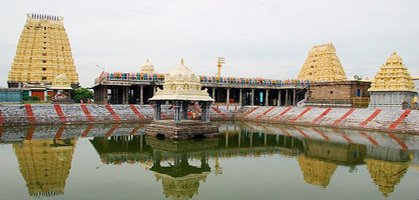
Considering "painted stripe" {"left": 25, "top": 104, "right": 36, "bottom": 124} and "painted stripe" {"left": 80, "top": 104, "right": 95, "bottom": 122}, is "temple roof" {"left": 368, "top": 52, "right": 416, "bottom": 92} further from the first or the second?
"painted stripe" {"left": 25, "top": 104, "right": 36, "bottom": 124}

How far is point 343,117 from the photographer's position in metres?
31.9

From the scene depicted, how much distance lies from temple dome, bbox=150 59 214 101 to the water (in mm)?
2942

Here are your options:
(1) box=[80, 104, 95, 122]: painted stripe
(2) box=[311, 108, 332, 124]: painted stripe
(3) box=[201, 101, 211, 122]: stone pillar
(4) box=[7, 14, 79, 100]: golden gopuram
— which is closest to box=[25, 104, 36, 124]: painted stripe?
(1) box=[80, 104, 95, 122]: painted stripe

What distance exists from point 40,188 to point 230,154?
31.3 ft

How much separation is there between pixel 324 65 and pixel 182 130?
41424 millimetres

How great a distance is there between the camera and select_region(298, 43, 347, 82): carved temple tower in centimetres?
5609

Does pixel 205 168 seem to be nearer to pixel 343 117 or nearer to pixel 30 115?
pixel 343 117

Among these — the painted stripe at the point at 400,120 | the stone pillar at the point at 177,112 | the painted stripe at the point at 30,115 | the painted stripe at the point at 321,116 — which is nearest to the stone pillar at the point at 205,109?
the stone pillar at the point at 177,112

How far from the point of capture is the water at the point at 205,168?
1089 centimetres

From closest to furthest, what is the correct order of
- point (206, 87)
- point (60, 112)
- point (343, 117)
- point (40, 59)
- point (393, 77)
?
point (60, 112) < point (343, 117) < point (393, 77) < point (206, 87) < point (40, 59)

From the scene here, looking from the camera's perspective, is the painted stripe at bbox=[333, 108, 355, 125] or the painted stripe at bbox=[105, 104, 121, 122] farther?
the painted stripe at bbox=[105, 104, 121, 122]

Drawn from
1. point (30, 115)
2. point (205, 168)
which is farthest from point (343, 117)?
point (30, 115)

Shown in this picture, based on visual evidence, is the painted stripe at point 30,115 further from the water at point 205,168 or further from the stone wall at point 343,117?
the stone wall at point 343,117

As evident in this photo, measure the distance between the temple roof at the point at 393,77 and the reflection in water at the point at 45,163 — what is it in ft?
93.1
